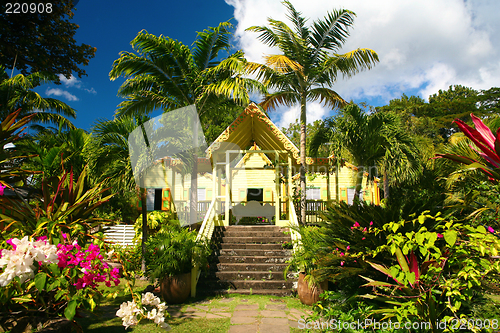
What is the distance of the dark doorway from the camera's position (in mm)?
17655

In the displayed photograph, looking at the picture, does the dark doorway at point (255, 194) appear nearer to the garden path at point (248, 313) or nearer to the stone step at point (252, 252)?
the stone step at point (252, 252)

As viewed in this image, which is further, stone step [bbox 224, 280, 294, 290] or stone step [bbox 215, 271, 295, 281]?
stone step [bbox 215, 271, 295, 281]

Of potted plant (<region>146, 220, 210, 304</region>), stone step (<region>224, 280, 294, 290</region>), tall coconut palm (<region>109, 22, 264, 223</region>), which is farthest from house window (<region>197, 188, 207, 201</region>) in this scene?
stone step (<region>224, 280, 294, 290</region>)

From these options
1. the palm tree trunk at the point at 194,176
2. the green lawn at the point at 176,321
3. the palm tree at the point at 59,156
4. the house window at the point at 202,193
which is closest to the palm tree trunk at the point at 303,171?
the palm tree trunk at the point at 194,176

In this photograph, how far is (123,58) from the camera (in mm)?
9602

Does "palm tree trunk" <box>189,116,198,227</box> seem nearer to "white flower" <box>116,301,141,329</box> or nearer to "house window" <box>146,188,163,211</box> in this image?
"white flower" <box>116,301,141,329</box>

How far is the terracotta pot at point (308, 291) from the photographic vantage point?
5.46 meters

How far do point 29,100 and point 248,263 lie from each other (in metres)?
14.8

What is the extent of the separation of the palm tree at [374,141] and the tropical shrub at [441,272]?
6556 millimetres

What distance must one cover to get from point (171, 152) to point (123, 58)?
367cm

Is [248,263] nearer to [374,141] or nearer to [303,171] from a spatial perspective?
[303,171]

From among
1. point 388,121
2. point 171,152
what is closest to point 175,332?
point 171,152

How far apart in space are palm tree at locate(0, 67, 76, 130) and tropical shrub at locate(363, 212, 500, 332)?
A: 14637mm

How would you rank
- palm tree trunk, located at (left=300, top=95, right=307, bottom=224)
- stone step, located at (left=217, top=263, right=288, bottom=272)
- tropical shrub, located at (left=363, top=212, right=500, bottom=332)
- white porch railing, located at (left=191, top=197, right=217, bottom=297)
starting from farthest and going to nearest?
palm tree trunk, located at (left=300, top=95, right=307, bottom=224) < stone step, located at (left=217, top=263, right=288, bottom=272) < white porch railing, located at (left=191, top=197, right=217, bottom=297) < tropical shrub, located at (left=363, top=212, right=500, bottom=332)
